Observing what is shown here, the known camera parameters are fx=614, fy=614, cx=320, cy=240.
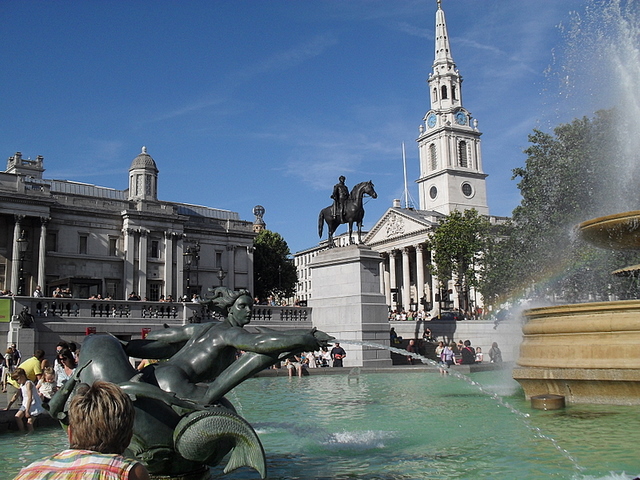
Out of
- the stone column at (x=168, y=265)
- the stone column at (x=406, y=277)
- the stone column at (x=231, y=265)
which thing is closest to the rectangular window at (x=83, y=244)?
the stone column at (x=168, y=265)

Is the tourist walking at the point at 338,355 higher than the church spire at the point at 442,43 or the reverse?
the reverse

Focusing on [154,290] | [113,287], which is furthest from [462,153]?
[113,287]

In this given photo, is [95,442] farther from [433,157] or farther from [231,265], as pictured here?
[433,157]

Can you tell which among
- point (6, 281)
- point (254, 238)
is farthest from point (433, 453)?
point (254, 238)

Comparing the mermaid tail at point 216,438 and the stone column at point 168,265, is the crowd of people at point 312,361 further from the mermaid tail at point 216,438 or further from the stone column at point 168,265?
the stone column at point 168,265

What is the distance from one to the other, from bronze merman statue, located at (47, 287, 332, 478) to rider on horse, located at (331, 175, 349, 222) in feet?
65.6

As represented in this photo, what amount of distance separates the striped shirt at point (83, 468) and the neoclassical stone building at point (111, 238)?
161ft

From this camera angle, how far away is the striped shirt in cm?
238

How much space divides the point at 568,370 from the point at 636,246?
442 centimetres

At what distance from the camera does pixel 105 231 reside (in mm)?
63812

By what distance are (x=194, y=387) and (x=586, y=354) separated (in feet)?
22.1

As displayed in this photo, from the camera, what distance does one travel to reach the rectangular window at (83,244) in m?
61.9

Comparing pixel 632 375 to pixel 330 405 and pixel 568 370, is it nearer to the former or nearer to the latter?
pixel 568 370

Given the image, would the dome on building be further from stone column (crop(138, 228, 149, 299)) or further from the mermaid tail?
the mermaid tail
